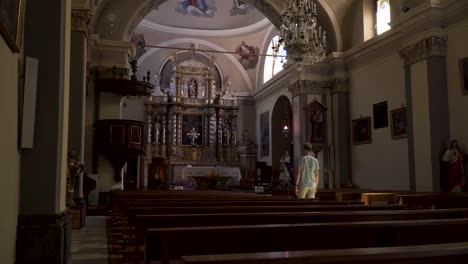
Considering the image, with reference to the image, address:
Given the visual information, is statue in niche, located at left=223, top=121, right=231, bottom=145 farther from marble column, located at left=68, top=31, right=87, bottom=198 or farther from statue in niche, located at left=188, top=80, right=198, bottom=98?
marble column, located at left=68, top=31, right=87, bottom=198

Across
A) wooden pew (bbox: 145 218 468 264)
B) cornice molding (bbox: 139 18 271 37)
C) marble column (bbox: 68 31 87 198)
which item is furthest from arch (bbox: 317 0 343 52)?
wooden pew (bbox: 145 218 468 264)

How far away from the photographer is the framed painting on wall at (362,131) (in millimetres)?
13757

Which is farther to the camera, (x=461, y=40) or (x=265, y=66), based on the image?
(x=265, y=66)

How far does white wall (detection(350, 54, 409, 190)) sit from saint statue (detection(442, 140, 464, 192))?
170 cm

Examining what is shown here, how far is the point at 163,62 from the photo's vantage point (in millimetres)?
22188

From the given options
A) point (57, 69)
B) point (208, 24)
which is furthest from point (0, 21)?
point (208, 24)

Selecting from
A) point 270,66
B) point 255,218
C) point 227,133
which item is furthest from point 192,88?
point 255,218

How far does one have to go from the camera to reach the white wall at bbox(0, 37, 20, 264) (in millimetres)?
2998

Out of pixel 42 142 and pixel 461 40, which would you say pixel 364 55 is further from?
pixel 42 142

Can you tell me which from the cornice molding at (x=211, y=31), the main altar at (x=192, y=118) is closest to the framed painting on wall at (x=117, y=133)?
the main altar at (x=192, y=118)

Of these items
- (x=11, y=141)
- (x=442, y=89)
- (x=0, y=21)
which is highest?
(x=442, y=89)

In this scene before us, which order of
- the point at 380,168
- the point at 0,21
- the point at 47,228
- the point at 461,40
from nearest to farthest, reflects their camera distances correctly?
the point at 0,21 → the point at 47,228 → the point at 461,40 → the point at 380,168

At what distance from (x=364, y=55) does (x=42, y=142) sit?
11778 millimetres

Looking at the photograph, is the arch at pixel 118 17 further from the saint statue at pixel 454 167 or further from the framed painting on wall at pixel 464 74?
the saint statue at pixel 454 167
